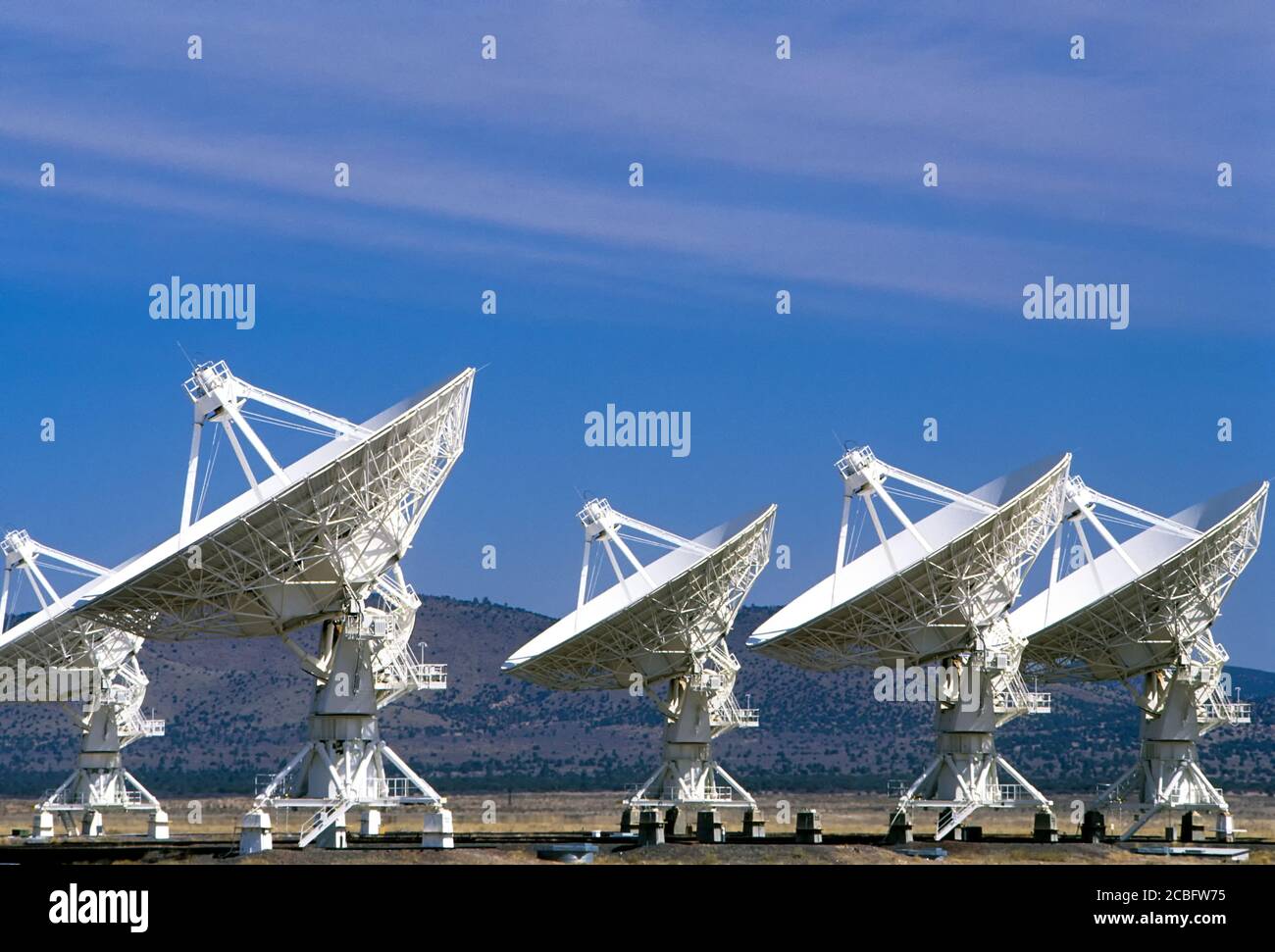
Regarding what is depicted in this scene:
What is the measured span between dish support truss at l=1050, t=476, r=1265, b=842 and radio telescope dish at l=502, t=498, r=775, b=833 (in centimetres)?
927

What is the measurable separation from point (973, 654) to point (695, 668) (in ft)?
29.6

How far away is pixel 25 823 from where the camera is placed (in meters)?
87.4

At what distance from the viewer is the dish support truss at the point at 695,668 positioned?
54750 millimetres

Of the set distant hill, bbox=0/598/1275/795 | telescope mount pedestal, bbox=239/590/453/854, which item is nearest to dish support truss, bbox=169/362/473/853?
telescope mount pedestal, bbox=239/590/453/854

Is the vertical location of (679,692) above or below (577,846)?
above

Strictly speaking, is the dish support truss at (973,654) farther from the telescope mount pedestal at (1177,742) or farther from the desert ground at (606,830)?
the telescope mount pedestal at (1177,742)

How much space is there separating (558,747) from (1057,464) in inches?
4092

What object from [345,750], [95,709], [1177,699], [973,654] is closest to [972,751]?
A: [973,654]

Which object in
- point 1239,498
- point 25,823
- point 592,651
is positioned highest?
point 1239,498

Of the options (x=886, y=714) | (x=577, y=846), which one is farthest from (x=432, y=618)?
(x=577, y=846)

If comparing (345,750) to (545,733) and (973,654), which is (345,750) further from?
(545,733)

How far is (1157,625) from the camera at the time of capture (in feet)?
179
